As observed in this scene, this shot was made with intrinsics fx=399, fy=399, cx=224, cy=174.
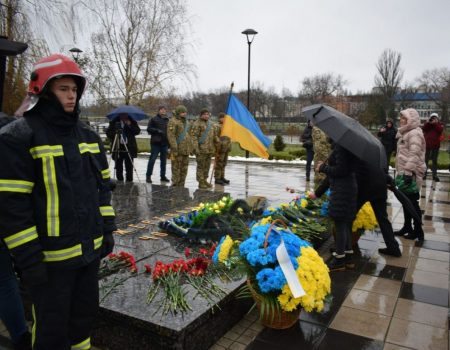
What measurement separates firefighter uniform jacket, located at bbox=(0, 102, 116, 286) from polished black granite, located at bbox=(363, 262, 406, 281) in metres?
3.45

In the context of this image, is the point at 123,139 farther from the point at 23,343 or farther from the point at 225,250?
the point at 23,343

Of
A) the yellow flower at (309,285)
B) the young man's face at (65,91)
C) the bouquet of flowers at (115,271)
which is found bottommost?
the bouquet of flowers at (115,271)

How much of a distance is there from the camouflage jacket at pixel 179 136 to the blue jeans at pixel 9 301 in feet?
22.1

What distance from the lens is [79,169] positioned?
2254 mm

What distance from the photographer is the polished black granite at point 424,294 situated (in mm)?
3951

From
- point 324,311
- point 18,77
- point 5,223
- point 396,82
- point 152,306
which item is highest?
point 396,82

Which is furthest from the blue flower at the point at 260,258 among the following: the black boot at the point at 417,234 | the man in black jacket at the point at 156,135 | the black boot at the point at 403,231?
the man in black jacket at the point at 156,135

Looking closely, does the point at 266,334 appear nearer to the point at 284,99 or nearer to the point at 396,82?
the point at 396,82

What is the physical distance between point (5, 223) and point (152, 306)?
4.57ft

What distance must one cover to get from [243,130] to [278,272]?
460cm

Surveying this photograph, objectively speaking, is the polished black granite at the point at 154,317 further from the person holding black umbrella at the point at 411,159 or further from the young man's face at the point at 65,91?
the person holding black umbrella at the point at 411,159

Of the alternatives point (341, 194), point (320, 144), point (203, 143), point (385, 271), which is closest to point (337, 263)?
point (385, 271)

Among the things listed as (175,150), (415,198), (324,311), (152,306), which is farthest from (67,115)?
(175,150)

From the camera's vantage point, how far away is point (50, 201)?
6.99ft
